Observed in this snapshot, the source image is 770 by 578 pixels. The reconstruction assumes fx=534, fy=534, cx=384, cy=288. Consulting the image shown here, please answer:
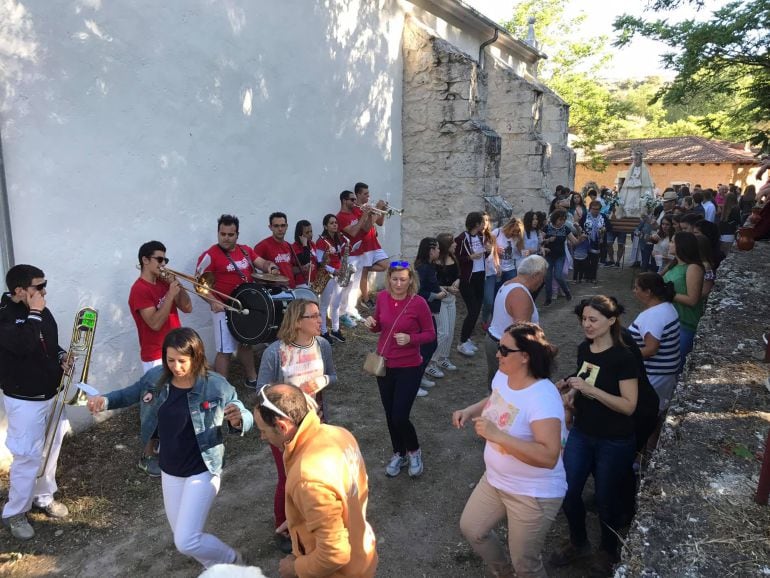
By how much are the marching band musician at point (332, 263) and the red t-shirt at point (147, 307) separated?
2957mm

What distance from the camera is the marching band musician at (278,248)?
6.66 meters

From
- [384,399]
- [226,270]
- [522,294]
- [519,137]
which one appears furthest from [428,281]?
[519,137]

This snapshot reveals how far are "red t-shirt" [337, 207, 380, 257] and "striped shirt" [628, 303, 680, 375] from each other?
16.8 ft

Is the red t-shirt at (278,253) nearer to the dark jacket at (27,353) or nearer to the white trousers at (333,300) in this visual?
the white trousers at (333,300)

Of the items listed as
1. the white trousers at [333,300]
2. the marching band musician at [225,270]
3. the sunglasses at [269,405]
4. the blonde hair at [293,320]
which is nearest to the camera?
the sunglasses at [269,405]

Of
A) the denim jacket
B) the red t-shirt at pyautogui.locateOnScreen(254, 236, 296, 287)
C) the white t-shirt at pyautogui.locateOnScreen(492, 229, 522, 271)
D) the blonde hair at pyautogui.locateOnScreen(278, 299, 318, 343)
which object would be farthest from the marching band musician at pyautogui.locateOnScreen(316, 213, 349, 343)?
the denim jacket

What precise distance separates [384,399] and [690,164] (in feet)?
91.1

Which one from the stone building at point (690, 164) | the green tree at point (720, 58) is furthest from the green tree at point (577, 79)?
the green tree at point (720, 58)

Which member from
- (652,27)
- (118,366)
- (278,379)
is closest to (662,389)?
(278,379)

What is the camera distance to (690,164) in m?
26.5

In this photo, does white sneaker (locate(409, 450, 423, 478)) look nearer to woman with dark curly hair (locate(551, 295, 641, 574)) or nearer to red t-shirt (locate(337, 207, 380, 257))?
woman with dark curly hair (locate(551, 295, 641, 574))

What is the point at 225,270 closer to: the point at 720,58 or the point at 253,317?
the point at 253,317

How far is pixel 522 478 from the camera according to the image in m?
2.69

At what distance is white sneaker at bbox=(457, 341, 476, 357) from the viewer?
7.42 meters
